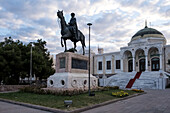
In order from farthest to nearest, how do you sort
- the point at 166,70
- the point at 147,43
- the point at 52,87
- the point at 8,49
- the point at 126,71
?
the point at 126,71 → the point at 147,43 → the point at 166,70 → the point at 8,49 → the point at 52,87

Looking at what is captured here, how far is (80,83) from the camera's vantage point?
46.2 feet

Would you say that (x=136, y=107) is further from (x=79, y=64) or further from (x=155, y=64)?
(x=155, y=64)

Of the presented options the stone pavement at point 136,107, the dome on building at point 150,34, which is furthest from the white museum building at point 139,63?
the stone pavement at point 136,107

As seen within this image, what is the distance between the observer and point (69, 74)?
13117 mm

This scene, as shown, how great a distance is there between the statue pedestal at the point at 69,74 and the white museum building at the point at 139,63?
1317cm

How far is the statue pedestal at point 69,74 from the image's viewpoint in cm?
1307

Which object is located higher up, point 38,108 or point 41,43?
point 41,43

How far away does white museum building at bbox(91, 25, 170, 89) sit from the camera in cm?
2816

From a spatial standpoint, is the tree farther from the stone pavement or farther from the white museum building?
the stone pavement

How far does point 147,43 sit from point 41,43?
2421 centimetres

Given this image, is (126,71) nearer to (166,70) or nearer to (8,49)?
(166,70)

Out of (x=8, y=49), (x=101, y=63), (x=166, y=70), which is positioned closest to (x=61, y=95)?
(x=8, y=49)

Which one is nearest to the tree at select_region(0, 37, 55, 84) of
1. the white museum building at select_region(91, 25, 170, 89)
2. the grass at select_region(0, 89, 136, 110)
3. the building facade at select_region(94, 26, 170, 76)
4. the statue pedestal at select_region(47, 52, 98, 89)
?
the statue pedestal at select_region(47, 52, 98, 89)

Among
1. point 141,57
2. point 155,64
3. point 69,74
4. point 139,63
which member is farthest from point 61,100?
point 139,63
